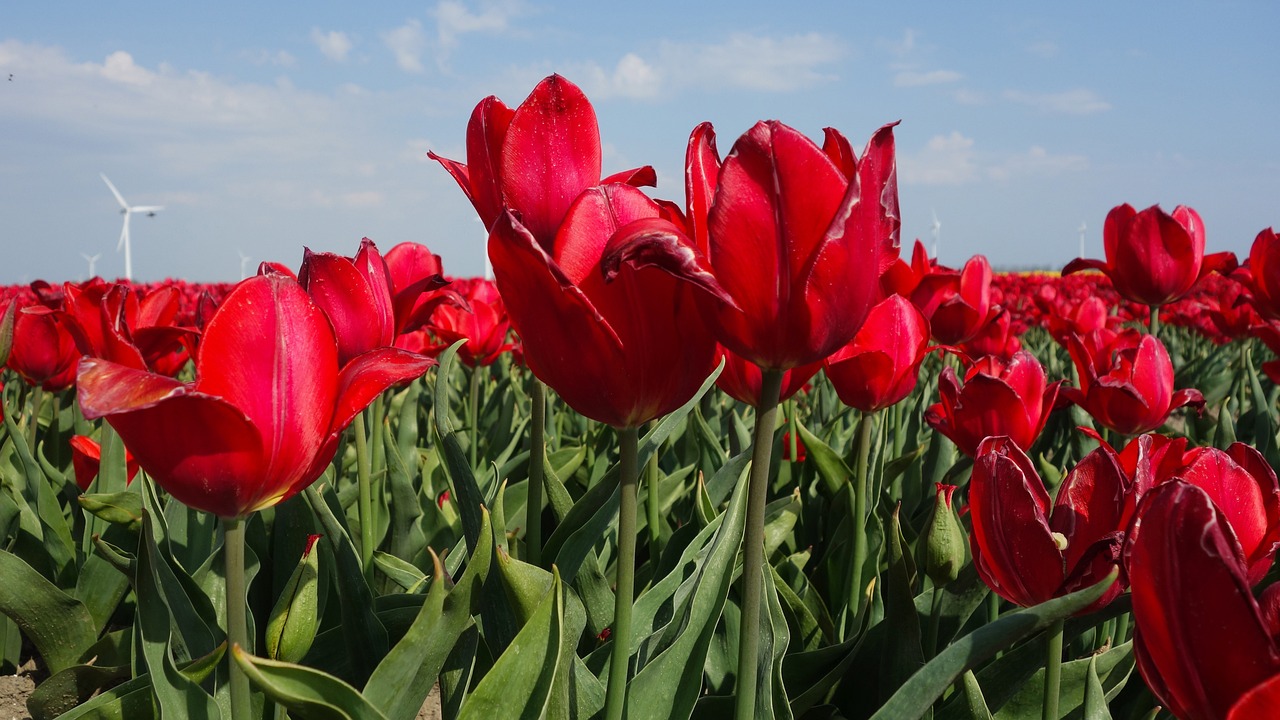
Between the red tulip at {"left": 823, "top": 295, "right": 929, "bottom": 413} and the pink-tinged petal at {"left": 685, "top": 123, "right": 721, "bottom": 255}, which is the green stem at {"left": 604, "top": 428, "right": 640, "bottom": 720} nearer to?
the pink-tinged petal at {"left": 685, "top": 123, "right": 721, "bottom": 255}

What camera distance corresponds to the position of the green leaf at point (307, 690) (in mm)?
754

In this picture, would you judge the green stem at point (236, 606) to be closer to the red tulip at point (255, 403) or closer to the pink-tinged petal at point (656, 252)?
the red tulip at point (255, 403)

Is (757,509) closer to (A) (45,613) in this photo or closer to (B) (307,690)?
(B) (307,690)

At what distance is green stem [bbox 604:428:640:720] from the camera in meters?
0.84

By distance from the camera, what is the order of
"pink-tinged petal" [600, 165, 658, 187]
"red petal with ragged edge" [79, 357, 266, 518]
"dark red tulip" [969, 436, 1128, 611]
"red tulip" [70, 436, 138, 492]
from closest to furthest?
"red petal with ragged edge" [79, 357, 266, 518] → "dark red tulip" [969, 436, 1128, 611] → "pink-tinged petal" [600, 165, 658, 187] → "red tulip" [70, 436, 138, 492]

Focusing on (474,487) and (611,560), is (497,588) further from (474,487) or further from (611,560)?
(611,560)

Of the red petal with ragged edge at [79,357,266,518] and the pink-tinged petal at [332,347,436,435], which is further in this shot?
the pink-tinged petal at [332,347,436,435]

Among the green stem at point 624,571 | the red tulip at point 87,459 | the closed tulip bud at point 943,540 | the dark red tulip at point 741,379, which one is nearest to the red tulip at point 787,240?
the green stem at point 624,571

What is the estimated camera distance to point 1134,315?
7.22 metres

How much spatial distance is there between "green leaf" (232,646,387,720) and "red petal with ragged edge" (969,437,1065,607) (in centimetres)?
63

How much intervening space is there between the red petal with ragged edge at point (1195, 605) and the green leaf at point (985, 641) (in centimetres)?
9

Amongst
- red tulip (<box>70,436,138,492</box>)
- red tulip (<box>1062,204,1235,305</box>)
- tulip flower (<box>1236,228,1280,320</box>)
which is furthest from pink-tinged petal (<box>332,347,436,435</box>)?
tulip flower (<box>1236,228,1280,320</box>)

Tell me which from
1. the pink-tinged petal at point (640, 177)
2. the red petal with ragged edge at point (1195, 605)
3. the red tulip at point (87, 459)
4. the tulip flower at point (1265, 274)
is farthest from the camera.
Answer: the tulip flower at point (1265, 274)

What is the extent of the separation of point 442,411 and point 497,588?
261 millimetres
